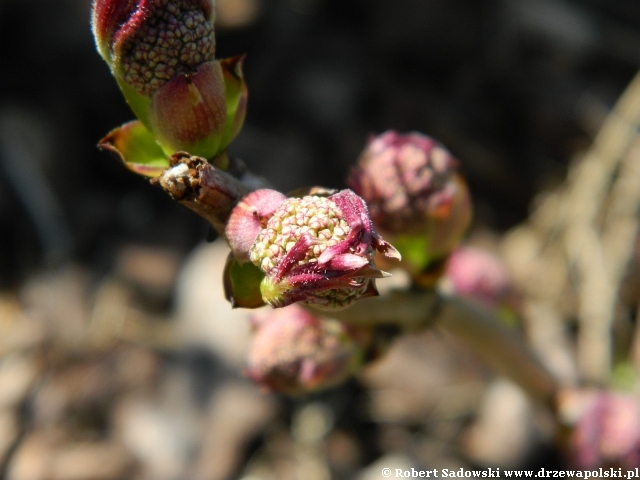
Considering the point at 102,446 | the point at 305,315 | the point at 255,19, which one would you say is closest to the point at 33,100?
the point at 255,19

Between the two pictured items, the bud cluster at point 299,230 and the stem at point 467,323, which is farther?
the stem at point 467,323

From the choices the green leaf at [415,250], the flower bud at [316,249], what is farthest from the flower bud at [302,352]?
the flower bud at [316,249]

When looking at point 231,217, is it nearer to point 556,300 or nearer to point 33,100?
point 556,300

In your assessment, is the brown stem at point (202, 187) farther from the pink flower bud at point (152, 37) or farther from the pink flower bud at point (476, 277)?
the pink flower bud at point (476, 277)

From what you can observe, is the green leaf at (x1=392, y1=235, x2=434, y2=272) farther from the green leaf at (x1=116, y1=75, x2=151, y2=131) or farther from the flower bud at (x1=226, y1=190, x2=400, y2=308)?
the green leaf at (x1=116, y1=75, x2=151, y2=131)

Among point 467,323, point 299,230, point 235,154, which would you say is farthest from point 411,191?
point 235,154

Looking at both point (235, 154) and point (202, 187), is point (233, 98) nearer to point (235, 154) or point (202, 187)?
point (202, 187)
